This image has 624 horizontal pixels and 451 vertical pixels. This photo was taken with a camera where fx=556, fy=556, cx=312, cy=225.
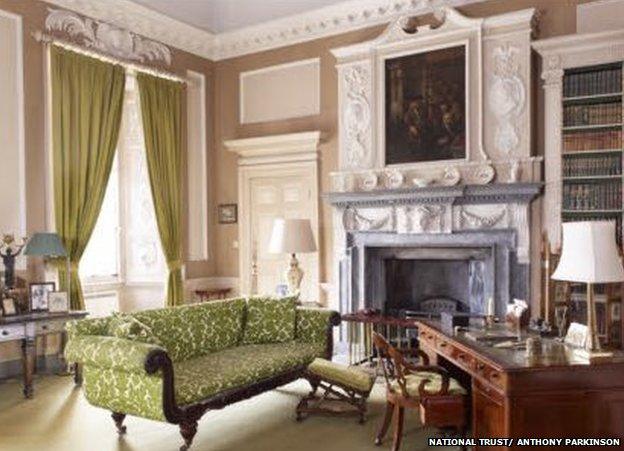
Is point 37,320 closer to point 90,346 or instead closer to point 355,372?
point 90,346

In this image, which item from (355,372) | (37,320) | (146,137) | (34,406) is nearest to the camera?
(355,372)

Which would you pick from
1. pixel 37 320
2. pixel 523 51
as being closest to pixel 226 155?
pixel 37 320

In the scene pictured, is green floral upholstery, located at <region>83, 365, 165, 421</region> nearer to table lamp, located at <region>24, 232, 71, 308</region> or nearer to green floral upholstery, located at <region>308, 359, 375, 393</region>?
green floral upholstery, located at <region>308, 359, 375, 393</region>

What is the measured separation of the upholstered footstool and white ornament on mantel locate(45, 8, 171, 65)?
4.48 metres

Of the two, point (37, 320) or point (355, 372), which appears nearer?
point (355, 372)

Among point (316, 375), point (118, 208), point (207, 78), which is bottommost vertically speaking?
point (316, 375)

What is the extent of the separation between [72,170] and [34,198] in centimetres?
50

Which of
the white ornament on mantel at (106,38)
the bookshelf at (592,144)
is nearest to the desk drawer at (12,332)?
the white ornament on mantel at (106,38)

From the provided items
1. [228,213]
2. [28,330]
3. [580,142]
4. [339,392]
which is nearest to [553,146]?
[580,142]

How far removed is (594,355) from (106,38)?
6.01 metres

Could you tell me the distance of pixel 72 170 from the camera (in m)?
6.04

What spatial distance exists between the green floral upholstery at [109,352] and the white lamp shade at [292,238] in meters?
2.24

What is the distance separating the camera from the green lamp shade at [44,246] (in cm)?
522

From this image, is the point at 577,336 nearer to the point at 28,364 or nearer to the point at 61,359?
the point at 28,364
